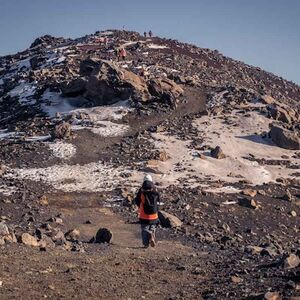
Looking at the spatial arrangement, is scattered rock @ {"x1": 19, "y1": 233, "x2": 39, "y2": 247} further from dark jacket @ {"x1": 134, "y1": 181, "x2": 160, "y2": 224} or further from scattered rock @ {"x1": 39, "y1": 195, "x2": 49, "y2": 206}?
scattered rock @ {"x1": 39, "y1": 195, "x2": 49, "y2": 206}

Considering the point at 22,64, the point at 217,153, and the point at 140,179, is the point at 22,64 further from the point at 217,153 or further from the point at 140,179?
the point at 140,179

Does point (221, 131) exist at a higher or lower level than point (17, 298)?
higher

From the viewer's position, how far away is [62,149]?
2552 cm

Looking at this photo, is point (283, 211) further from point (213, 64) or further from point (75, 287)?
point (213, 64)

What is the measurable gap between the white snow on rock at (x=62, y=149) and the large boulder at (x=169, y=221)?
881 centimetres

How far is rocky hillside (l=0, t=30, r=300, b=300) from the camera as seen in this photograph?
9.43 meters

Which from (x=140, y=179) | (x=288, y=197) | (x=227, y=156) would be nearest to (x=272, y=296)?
(x=288, y=197)

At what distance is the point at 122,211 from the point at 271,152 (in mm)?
11358

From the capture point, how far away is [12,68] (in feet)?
171

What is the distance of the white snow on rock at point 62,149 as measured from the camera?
81.8ft

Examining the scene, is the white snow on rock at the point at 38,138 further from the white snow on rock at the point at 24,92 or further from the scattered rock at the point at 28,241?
the scattered rock at the point at 28,241

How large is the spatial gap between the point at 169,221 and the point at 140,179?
231 inches

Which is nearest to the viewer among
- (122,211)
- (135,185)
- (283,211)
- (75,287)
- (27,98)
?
(75,287)

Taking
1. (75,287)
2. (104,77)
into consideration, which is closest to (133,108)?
(104,77)
